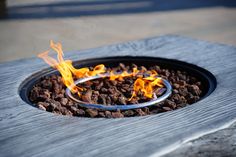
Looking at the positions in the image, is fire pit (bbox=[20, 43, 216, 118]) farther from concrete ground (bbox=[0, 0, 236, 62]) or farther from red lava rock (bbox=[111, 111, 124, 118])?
concrete ground (bbox=[0, 0, 236, 62])

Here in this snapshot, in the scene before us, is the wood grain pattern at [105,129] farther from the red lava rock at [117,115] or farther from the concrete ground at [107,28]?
the concrete ground at [107,28]

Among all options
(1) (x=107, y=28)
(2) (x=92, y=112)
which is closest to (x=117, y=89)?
(2) (x=92, y=112)

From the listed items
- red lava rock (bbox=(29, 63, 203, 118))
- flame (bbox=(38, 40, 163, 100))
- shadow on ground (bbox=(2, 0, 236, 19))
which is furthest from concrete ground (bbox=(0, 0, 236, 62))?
red lava rock (bbox=(29, 63, 203, 118))

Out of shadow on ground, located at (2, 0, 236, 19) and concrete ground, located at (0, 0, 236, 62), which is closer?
concrete ground, located at (0, 0, 236, 62)

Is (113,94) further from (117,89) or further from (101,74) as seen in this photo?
(101,74)

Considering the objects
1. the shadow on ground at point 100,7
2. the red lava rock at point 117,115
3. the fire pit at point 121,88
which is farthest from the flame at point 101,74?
the shadow on ground at point 100,7

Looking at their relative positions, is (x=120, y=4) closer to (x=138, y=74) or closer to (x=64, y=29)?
(x=64, y=29)

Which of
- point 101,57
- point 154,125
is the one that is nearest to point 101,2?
point 101,57
